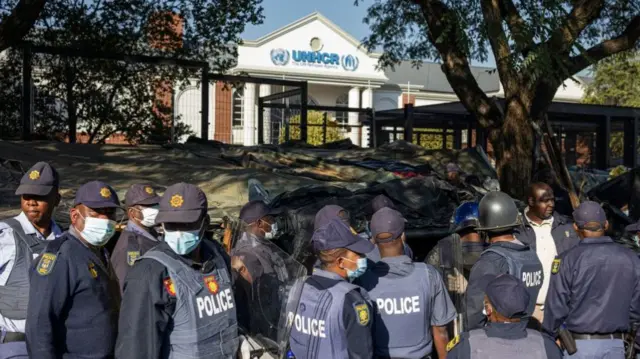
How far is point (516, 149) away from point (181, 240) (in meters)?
6.60

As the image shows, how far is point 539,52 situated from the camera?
25.8ft

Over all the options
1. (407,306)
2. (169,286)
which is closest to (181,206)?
(169,286)

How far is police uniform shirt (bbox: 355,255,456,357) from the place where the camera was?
14.8 ft

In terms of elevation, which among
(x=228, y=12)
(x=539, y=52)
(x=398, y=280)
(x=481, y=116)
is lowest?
(x=398, y=280)

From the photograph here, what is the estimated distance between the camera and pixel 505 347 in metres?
3.74

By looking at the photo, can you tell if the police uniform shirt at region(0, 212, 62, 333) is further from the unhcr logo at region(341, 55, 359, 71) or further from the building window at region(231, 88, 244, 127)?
the unhcr logo at region(341, 55, 359, 71)

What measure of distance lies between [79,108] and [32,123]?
1.45 meters

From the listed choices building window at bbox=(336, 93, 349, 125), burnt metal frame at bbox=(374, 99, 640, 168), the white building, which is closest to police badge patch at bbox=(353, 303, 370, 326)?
building window at bbox=(336, 93, 349, 125)

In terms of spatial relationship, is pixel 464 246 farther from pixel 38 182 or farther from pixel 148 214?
pixel 38 182

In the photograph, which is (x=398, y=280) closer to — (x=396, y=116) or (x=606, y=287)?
(x=606, y=287)

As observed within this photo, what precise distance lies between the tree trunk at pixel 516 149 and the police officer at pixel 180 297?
625 cm

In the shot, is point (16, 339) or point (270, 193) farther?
point (270, 193)

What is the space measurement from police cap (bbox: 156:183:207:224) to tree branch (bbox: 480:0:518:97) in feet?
18.1

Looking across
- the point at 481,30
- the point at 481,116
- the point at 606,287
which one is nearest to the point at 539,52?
the point at 481,30
